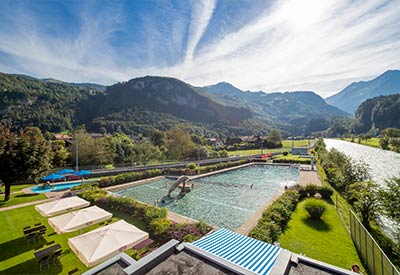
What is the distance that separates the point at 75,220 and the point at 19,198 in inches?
466

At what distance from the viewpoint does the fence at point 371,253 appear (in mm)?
5812

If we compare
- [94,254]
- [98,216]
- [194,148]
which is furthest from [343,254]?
[194,148]

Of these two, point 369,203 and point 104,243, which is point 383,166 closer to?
point 369,203

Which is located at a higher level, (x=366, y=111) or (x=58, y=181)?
(x=366, y=111)

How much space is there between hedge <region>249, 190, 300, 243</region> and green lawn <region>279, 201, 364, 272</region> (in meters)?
0.36

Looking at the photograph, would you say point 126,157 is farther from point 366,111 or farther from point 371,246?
point 366,111

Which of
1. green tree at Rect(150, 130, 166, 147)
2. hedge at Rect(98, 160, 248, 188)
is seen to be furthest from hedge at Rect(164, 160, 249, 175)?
green tree at Rect(150, 130, 166, 147)

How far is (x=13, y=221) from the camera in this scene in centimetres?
1170

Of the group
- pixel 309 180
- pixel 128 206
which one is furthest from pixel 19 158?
pixel 309 180

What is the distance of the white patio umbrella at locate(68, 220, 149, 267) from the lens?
620 centimetres

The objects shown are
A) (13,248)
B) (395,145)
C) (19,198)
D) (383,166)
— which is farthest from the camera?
(395,145)

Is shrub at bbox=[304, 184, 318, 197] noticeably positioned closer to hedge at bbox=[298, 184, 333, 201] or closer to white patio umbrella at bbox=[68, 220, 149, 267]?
hedge at bbox=[298, 184, 333, 201]

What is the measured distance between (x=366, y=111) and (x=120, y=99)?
536 ft

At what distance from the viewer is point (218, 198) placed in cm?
1838
